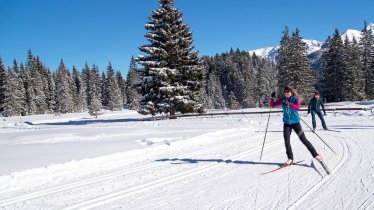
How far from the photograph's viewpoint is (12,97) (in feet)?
207

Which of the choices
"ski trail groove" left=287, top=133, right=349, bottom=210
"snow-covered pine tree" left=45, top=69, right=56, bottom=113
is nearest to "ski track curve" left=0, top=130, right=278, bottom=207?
"ski trail groove" left=287, top=133, right=349, bottom=210

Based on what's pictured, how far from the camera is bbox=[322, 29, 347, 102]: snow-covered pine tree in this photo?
49.0 metres

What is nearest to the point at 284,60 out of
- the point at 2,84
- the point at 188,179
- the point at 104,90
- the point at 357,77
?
the point at 357,77

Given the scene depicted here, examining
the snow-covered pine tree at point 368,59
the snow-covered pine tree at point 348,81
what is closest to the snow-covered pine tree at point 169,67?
the snow-covered pine tree at point 348,81

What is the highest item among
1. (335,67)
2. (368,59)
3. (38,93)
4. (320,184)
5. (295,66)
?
(368,59)

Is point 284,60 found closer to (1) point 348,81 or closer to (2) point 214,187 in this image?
(1) point 348,81

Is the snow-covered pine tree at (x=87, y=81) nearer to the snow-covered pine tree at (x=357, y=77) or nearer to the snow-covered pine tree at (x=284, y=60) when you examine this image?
the snow-covered pine tree at (x=284, y=60)

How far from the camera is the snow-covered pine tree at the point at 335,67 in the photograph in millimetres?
49000

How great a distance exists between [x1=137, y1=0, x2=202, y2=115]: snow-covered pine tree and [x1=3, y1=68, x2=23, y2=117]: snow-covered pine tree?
44.3 metres

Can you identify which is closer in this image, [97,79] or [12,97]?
[12,97]

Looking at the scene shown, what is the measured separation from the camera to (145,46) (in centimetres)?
3022

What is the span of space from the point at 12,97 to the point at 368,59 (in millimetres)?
68619

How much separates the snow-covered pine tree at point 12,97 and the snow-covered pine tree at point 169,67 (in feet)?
145

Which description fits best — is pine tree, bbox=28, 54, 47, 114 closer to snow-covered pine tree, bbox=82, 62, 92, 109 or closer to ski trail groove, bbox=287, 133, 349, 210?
snow-covered pine tree, bbox=82, 62, 92, 109
